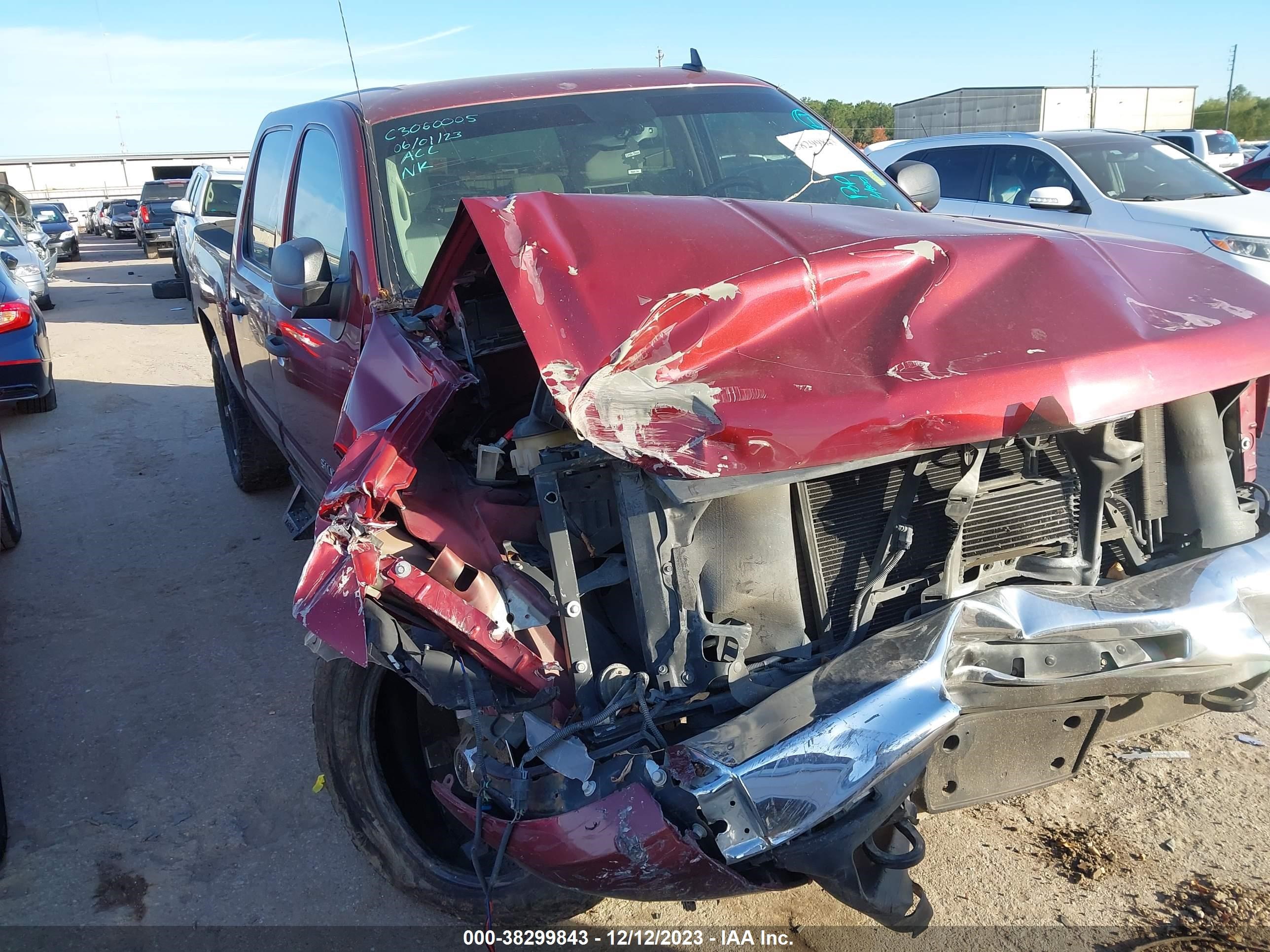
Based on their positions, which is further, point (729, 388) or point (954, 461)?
point (954, 461)

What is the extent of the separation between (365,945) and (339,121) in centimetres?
252

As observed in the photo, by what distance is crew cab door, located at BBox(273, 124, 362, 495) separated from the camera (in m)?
3.03

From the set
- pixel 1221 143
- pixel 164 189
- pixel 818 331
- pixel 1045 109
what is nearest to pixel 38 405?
pixel 818 331

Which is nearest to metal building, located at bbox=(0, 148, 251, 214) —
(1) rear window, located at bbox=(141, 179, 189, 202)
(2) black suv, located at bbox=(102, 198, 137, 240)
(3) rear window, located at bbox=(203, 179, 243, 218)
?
(2) black suv, located at bbox=(102, 198, 137, 240)

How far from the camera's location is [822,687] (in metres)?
1.84

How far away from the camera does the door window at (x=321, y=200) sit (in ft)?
10.3

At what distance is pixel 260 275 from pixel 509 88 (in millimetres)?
1407

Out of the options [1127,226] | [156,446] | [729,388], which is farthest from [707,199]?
[1127,226]

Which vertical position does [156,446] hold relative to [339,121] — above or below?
below

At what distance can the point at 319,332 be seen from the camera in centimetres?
326

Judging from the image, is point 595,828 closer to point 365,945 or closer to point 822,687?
point 822,687

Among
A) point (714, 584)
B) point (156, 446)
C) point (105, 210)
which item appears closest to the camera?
point (714, 584)

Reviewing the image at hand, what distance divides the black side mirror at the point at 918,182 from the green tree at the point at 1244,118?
53879 millimetres

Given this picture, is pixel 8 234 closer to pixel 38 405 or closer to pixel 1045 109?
pixel 38 405
